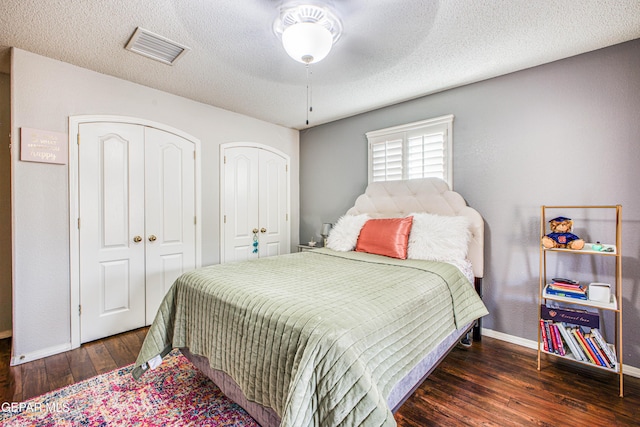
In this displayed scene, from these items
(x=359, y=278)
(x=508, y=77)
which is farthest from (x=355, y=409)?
(x=508, y=77)

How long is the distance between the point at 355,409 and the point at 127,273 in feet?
9.02

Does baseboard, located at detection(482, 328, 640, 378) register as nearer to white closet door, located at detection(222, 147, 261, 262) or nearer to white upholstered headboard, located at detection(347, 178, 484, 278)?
white upholstered headboard, located at detection(347, 178, 484, 278)

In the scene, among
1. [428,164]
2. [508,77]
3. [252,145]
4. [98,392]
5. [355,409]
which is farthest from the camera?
[252,145]

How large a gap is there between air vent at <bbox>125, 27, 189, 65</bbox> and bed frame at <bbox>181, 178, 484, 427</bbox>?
2.27 m

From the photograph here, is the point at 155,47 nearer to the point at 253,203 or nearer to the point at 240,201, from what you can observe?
the point at 240,201

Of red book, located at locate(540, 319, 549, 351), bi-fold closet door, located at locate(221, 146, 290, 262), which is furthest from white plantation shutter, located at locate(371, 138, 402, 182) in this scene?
red book, located at locate(540, 319, 549, 351)

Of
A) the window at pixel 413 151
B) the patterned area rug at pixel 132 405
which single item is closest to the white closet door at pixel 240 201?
the window at pixel 413 151

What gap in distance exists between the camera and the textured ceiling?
1.78 meters

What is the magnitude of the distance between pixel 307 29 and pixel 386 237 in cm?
183

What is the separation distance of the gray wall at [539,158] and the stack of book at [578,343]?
0.34 metres

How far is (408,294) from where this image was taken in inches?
65.1

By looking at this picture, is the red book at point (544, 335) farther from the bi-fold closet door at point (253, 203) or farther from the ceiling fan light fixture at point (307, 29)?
the bi-fold closet door at point (253, 203)

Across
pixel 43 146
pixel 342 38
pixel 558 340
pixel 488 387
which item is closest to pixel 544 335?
pixel 558 340

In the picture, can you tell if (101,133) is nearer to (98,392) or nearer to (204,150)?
(204,150)
